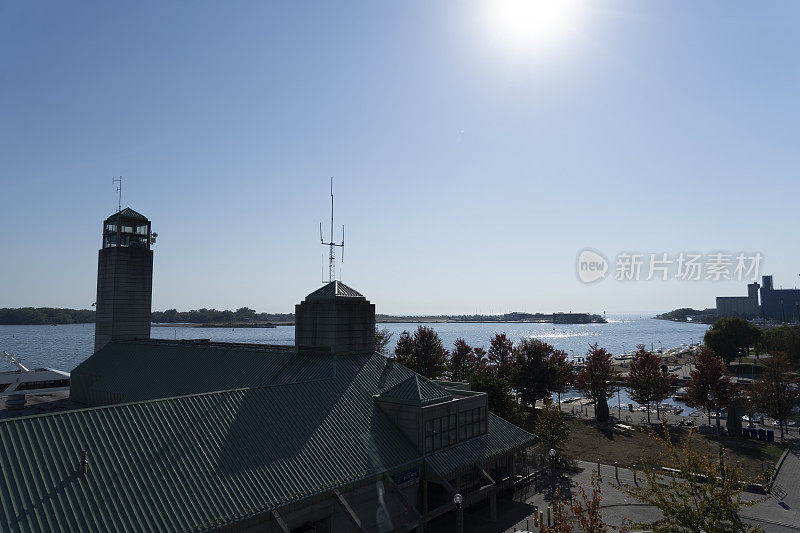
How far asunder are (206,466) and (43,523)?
6561 millimetres

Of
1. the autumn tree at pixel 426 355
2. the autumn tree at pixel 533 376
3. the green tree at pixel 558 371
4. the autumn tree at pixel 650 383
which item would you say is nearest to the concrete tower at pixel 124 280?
the autumn tree at pixel 426 355

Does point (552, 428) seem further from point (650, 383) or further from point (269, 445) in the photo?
point (650, 383)

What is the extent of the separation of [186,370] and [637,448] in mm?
48509

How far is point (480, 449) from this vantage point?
35.6 meters

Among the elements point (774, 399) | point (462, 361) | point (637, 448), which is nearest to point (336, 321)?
point (637, 448)

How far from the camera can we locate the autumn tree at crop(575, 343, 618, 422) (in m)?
72.8

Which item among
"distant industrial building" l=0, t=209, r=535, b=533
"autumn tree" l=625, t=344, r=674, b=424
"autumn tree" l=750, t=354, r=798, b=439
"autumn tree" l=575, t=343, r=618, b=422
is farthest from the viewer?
"autumn tree" l=575, t=343, r=618, b=422

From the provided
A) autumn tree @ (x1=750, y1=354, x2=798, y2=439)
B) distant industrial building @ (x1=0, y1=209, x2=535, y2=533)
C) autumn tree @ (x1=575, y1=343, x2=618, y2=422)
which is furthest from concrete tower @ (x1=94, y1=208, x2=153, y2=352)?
autumn tree @ (x1=750, y1=354, x2=798, y2=439)

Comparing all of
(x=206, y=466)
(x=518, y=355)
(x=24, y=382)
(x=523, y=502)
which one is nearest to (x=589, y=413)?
(x=518, y=355)

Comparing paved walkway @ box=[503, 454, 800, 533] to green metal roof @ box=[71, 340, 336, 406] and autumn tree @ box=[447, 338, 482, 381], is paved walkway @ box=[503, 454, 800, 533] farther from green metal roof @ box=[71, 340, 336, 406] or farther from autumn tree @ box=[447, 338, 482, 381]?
autumn tree @ box=[447, 338, 482, 381]

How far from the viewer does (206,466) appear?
23.1 metres

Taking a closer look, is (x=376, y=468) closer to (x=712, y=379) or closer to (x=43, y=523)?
(x=43, y=523)

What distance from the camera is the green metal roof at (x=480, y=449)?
32219 mm

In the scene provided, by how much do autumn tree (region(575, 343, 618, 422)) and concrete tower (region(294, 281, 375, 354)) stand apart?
45.3 meters
